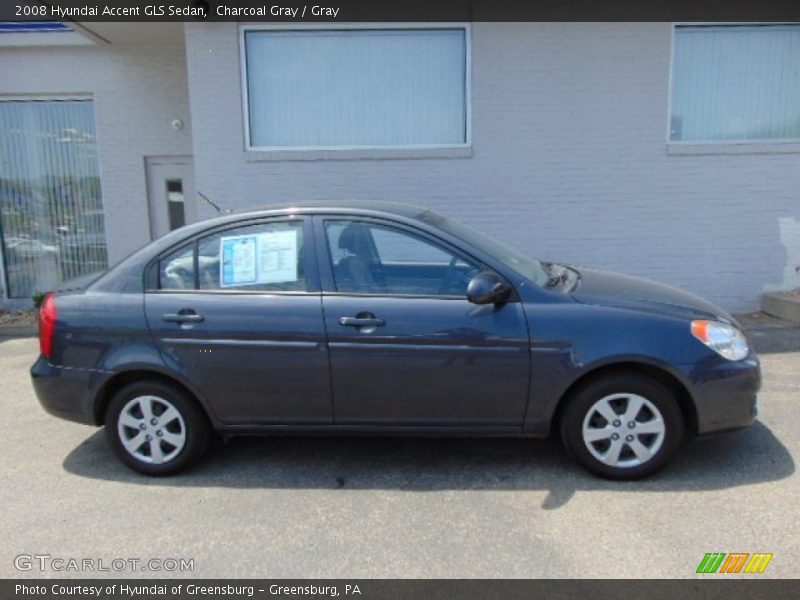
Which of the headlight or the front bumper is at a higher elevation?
the headlight

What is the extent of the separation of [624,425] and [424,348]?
3.95 ft

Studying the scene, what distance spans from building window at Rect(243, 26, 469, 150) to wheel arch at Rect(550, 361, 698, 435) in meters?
4.35

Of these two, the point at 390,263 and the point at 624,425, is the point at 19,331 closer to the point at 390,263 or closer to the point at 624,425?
the point at 390,263

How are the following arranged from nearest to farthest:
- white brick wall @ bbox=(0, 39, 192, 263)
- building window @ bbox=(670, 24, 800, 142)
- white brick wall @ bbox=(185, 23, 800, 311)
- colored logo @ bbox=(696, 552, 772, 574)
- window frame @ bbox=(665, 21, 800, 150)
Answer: colored logo @ bbox=(696, 552, 772, 574) < white brick wall @ bbox=(185, 23, 800, 311) < window frame @ bbox=(665, 21, 800, 150) < building window @ bbox=(670, 24, 800, 142) < white brick wall @ bbox=(0, 39, 192, 263)

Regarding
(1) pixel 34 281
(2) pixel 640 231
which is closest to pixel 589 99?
(2) pixel 640 231

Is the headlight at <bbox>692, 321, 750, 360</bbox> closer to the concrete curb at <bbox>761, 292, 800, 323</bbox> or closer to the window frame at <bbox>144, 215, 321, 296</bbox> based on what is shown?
the window frame at <bbox>144, 215, 321, 296</bbox>

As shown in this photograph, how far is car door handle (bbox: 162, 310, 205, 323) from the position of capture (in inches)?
137

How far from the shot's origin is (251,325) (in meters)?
3.43

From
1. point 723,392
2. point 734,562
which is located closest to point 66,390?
point 734,562
